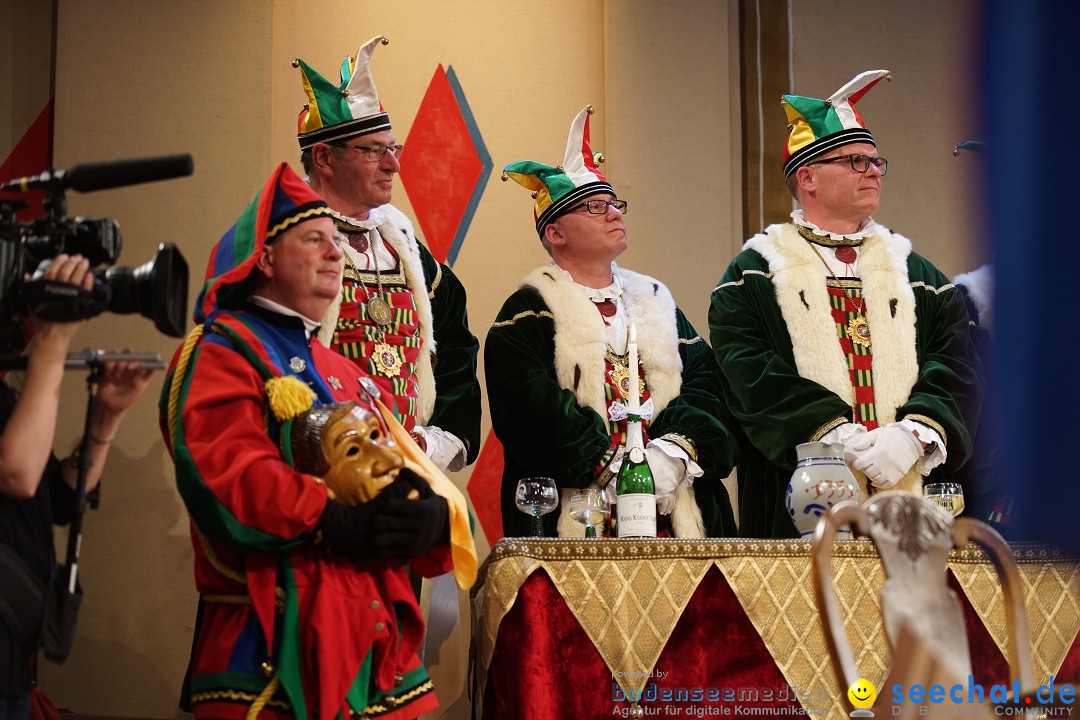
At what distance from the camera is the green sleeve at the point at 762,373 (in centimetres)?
402

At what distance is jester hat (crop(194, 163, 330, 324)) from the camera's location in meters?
2.94

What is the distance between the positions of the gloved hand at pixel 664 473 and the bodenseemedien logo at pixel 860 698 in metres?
1.57

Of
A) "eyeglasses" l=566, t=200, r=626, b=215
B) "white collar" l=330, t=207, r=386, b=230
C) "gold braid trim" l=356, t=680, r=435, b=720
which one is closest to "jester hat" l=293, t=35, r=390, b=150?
"white collar" l=330, t=207, r=386, b=230

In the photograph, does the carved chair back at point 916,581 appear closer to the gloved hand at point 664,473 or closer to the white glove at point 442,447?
the gloved hand at point 664,473

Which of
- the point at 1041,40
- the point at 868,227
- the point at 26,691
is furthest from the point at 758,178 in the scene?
the point at 1041,40

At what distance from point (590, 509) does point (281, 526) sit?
1.20 metres

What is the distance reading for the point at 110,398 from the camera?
261 cm

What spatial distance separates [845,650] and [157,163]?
5.08 ft

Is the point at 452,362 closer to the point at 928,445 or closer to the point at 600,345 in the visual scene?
the point at 600,345

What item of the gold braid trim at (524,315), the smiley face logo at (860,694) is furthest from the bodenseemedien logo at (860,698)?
the gold braid trim at (524,315)

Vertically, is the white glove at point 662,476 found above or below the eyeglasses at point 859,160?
below

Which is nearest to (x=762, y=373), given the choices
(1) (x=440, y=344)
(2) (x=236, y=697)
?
(1) (x=440, y=344)

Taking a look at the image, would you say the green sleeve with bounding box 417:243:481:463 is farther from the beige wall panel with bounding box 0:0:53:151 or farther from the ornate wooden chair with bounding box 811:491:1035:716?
→ the ornate wooden chair with bounding box 811:491:1035:716

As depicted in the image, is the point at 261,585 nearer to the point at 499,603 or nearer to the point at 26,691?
the point at 26,691
